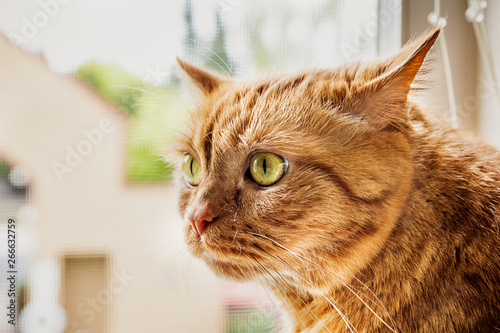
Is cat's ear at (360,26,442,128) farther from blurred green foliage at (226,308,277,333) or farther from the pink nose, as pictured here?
blurred green foliage at (226,308,277,333)

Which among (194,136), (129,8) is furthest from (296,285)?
(129,8)

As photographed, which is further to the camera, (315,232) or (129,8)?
(129,8)

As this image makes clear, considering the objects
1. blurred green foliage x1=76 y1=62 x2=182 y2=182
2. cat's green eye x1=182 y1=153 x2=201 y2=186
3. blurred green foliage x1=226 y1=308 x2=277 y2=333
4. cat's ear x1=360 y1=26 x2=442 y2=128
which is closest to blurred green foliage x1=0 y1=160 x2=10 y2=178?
blurred green foliage x1=76 y1=62 x2=182 y2=182

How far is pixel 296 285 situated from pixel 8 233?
66 cm

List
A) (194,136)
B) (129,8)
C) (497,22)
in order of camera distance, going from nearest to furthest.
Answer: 1. (194,136)
2. (129,8)
3. (497,22)

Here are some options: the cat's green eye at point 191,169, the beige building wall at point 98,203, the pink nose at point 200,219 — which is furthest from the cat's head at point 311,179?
the beige building wall at point 98,203

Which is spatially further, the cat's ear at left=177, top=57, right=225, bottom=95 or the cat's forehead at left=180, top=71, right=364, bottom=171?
the cat's ear at left=177, top=57, right=225, bottom=95

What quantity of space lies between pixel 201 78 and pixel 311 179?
412mm

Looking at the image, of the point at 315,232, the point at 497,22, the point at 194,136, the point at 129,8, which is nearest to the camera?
the point at 315,232

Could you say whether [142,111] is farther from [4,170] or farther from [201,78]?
[4,170]

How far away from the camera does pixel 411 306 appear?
2.62 feet

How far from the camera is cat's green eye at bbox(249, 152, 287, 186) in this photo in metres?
0.83

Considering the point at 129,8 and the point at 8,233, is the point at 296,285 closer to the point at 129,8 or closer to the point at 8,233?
the point at 8,233

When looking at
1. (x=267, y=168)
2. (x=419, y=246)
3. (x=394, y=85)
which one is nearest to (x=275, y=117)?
(x=267, y=168)
